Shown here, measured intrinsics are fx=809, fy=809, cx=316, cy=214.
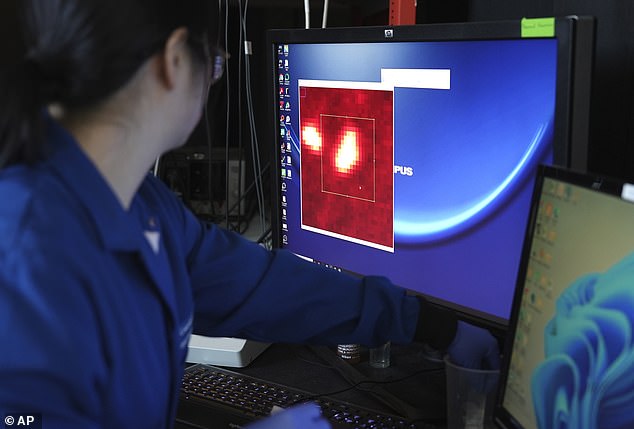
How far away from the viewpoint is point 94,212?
2.66 feet

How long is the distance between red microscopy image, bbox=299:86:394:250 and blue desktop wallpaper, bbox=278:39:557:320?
2cm

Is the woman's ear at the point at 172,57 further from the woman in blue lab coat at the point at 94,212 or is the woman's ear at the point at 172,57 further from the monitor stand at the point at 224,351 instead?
the monitor stand at the point at 224,351

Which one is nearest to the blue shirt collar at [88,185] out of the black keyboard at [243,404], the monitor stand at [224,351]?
the black keyboard at [243,404]

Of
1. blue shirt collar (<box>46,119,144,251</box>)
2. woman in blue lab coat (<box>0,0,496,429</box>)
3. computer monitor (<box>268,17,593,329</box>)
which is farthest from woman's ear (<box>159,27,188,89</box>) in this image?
computer monitor (<box>268,17,593,329</box>)

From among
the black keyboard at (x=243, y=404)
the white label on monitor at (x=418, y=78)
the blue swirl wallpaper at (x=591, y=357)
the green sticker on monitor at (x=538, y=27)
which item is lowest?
the black keyboard at (x=243, y=404)

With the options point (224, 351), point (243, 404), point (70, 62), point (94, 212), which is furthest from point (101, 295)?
point (224, 351)

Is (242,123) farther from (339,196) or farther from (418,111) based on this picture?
(418,111)

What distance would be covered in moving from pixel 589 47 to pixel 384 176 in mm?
391

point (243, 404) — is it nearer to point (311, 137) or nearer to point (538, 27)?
point (311, 137)

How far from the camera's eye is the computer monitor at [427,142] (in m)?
1.01

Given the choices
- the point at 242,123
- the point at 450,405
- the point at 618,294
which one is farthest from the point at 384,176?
the point at 242,123

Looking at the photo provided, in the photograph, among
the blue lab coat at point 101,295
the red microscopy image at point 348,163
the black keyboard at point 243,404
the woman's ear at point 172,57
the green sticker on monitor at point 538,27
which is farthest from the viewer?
the red microscopy image at point 348,163

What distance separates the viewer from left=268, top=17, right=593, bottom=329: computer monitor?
1014 mm

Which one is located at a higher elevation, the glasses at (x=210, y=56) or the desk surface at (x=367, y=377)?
the glasses at (x=210, y=56)
